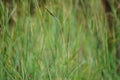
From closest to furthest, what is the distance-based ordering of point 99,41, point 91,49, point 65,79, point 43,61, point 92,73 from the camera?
point 65,79
point 43,61
point 92,73
point 99,41
point 91,49

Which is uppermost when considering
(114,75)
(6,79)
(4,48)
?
(4,48)

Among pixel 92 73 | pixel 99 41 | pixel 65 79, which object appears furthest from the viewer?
pixel 99 41

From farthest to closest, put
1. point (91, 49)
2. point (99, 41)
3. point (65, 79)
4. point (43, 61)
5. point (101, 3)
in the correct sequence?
point (101, 3) → point (91, 49) → point (99, 41) → point (43, 61) → point (65, 79)

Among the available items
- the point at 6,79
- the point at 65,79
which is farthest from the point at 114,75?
the point at 6,79

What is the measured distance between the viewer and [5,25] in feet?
5.78

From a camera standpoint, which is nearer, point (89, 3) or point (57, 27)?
point (57, 27)

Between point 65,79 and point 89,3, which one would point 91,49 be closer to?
point 89,3

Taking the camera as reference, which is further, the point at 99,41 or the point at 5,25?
the point at 99,41

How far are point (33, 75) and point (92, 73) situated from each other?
455 millimetres

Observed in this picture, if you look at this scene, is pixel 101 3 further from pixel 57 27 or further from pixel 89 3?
pixel 57 27

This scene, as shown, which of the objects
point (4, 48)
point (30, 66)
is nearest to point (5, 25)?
point (4, 48)

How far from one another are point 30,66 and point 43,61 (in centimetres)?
6

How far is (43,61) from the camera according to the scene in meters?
1.78

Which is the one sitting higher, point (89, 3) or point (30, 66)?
point (89, 3)
